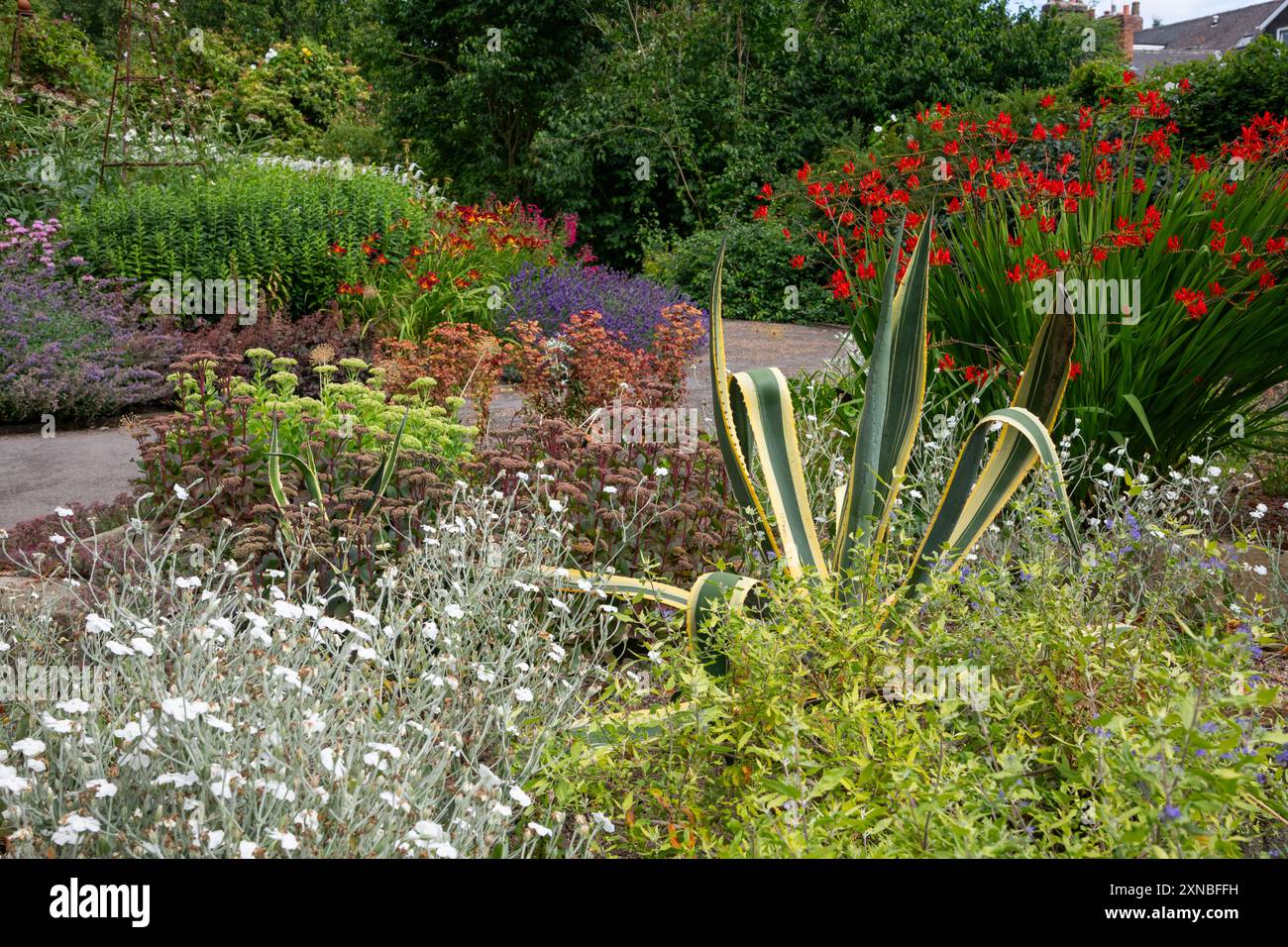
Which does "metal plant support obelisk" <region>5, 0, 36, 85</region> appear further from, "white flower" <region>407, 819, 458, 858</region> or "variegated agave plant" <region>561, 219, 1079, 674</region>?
"white flower" <region>407, 819, 458, 858</region>

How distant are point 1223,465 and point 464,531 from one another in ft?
10.5

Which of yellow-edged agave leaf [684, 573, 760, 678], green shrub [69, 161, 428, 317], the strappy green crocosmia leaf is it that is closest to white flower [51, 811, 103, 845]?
yellow-edged agave leaf [684, 573, 760, 678]

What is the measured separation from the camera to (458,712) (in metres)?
2.13

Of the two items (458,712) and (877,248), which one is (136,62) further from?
(458,712)

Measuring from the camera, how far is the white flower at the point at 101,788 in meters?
1.51

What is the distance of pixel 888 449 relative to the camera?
2.98 meters

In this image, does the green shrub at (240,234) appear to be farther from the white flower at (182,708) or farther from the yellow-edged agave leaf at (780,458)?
the white flower at (182,708)

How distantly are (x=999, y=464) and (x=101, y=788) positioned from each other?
89.0 inches

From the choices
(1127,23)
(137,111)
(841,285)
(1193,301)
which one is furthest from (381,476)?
(1127,23)

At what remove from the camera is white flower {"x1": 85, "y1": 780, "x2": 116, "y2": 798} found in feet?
4.96

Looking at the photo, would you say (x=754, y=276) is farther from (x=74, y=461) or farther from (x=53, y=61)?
(x=53, y=61)

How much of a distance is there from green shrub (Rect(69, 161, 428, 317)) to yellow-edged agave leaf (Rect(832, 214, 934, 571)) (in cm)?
617
